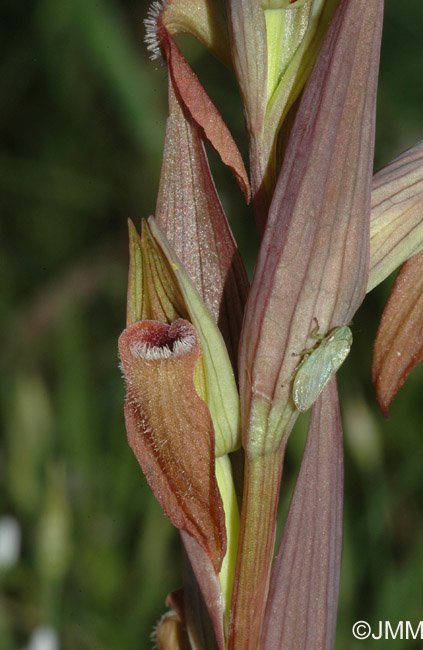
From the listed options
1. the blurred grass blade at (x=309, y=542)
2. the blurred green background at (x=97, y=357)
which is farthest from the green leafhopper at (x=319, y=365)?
the blurred green background at (x=97, y=357)

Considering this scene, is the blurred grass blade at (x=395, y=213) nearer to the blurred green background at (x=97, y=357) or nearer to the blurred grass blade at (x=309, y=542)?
the blurred grass blade at (x=309, y=542)

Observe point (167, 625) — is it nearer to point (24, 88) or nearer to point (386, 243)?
point (386, 243)

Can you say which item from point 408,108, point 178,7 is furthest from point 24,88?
point 178,7

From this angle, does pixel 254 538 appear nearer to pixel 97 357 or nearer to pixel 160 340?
pixel 160 340

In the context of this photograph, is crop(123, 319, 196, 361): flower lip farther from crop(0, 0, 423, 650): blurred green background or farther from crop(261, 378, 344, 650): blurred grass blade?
crop(0, 0, 423, 650): blurred green background

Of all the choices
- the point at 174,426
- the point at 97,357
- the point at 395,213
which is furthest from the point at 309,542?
the point at 97,357

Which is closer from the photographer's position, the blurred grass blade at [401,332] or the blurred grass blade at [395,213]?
the blurred grass blade at [395,213]
